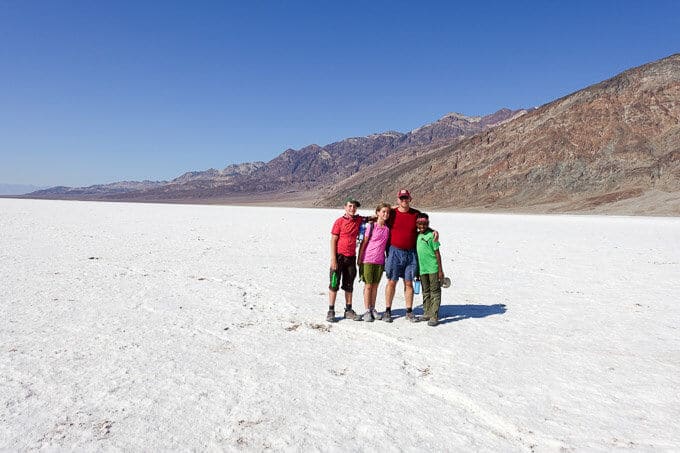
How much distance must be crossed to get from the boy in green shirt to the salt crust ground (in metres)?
0.37

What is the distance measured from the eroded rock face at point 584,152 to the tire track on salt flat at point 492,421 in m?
60.7

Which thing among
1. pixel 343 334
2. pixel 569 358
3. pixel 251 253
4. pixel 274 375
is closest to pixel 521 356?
pixel 569 358

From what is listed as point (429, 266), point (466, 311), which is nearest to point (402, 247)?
point (429, 266)

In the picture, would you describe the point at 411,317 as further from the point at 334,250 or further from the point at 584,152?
the point at 584,152

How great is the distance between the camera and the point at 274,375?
4625 millimetres

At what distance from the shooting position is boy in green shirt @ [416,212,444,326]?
6291mm

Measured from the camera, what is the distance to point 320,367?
4.84 meters

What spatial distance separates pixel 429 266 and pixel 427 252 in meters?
0.20

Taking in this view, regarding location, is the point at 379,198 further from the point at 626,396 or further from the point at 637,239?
the point at 626,396

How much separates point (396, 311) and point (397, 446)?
154 inches

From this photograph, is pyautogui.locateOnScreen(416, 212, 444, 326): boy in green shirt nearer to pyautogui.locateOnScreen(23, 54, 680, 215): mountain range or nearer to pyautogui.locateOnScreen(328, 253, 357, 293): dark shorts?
pyautogui.locateOnScreen(328, 253, 357, 293): dark shorts

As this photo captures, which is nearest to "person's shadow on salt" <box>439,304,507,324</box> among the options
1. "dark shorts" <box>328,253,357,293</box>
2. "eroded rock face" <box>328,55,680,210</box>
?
"dark shorts" <box>328,253,357,293</box>

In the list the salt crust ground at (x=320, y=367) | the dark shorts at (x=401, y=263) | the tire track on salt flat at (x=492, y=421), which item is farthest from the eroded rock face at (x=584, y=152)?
the tire track on salt flat at (x=492, y=421)

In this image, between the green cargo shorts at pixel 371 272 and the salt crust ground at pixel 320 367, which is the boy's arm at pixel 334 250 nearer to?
the green cargo shorts at pixel 371 272
